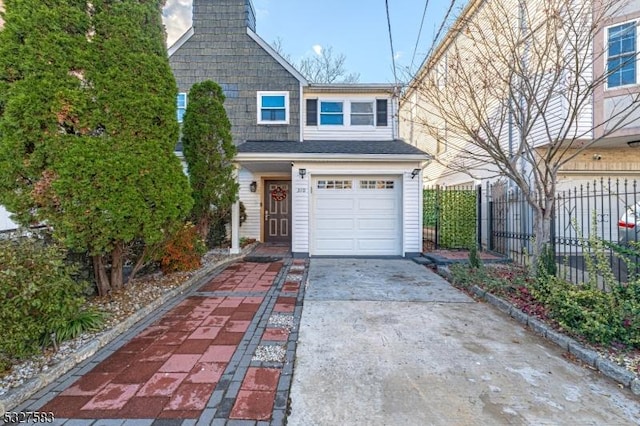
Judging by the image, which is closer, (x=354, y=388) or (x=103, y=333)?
(x=354, y=388)

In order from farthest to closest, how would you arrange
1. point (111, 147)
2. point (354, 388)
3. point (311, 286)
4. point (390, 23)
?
point (390, 23) → point (311, 286) → point (111, 147) → point (354, 388)

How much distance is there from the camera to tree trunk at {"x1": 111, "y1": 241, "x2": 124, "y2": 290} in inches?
181

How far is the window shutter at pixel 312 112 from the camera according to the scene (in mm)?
10164

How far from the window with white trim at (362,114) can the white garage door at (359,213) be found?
246 centimetres

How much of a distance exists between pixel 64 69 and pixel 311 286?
185 inches

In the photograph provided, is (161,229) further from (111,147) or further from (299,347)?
(299,347)

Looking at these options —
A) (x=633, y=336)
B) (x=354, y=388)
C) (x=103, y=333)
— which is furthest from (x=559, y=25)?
(x=103, y=333)

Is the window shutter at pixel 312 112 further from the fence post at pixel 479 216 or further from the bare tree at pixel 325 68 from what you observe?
the bare tree at pixel 325 68

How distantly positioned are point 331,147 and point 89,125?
20.0 feet

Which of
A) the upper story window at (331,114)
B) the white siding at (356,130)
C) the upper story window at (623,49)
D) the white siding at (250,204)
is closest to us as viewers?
the upper story window at (623,49)

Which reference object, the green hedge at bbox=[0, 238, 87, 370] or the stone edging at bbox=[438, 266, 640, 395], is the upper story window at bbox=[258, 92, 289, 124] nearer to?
the green hedge at bbox=[0, 238, 87, 370]

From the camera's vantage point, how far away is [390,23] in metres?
7.71

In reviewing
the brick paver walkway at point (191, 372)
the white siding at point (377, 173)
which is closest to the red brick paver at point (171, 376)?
the brick paver walkway at point (191, 372)

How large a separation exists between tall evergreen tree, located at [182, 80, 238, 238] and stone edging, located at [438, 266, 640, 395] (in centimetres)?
628
